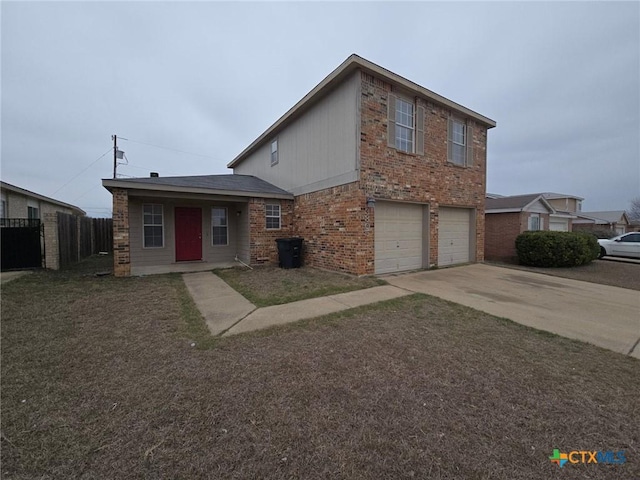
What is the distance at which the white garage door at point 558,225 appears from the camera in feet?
59.4

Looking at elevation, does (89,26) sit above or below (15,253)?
above

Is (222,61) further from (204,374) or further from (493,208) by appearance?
(493,208)

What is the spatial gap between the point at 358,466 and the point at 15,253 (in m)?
12.4

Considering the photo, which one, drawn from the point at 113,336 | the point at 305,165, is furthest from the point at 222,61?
the point at 113,336

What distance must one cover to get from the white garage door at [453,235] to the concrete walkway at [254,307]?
432cm

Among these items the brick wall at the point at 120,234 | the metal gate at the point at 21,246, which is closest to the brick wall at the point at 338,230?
the brick wall at the point at 120,234

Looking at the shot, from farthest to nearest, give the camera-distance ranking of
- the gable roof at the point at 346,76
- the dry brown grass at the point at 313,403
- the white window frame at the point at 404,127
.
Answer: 1. the white window frame at the point at 404,127
2. the gable roof at the point at 346,76
3. the dry brown grass at the point at 313,403

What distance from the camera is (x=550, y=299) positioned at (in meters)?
5.85

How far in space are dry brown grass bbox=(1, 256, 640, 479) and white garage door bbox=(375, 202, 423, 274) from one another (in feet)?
14.3

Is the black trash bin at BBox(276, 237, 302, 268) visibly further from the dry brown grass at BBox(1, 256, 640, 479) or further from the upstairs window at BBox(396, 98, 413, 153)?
the dry brown grass at BBox(1, 256, 640, 479)

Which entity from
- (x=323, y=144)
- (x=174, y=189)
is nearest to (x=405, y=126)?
(x=323, y=144)

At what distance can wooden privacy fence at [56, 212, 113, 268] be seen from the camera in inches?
380

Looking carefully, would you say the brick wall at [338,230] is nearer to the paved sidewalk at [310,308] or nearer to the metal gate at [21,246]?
the paved sidewalk at [310,308]

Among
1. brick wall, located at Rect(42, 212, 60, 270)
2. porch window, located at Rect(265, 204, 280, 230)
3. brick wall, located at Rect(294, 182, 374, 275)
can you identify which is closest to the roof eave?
porch window, located at Rect(265, 204, 280, 230)
